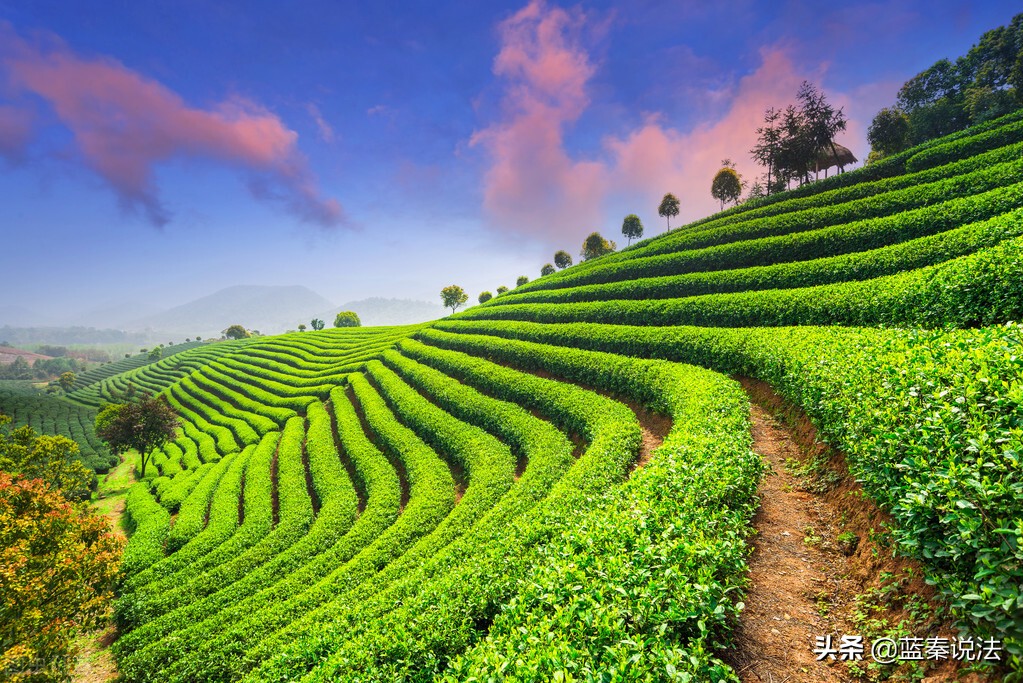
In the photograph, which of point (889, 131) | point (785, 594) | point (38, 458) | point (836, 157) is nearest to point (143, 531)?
point (38, 458)

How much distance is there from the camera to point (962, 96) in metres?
45.4

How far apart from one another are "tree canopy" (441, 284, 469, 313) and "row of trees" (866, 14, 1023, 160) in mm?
84871

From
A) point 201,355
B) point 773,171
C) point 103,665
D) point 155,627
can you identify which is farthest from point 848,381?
point 201,355

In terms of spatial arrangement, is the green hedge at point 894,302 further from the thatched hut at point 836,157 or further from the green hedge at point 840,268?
the thatched hut at point 836,157

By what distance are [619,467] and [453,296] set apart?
99.8 meters

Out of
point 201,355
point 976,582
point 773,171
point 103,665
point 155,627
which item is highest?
point 773,171

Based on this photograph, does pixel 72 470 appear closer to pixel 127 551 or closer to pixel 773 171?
pixel 127 551

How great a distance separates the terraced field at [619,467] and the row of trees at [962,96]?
18374 millimetres

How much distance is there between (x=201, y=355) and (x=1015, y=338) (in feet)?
375

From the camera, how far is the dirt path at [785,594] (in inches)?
174

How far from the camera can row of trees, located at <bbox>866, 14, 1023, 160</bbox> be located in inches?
1551

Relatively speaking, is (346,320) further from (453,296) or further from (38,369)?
(38,369)

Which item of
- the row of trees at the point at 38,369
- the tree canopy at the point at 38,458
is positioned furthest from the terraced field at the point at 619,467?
the row of trees at the point at 38,369

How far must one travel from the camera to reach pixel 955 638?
12.6 feet
